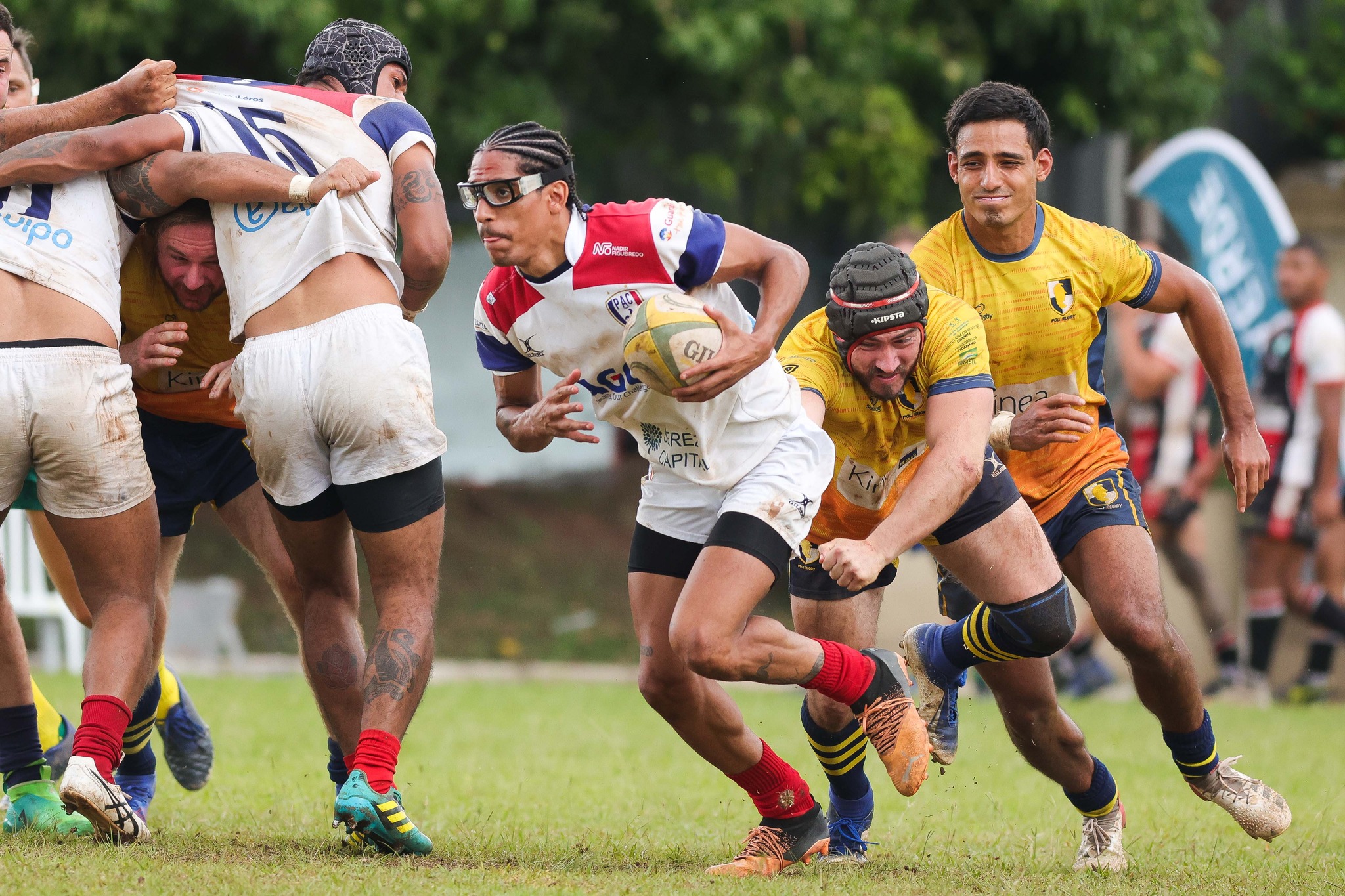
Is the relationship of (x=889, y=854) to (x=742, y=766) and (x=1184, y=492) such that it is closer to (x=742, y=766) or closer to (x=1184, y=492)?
(x=742, y=766)

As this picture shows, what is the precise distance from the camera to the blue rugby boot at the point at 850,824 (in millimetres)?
5469

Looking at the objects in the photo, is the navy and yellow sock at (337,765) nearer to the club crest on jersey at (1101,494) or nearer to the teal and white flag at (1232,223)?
the club crest on jersey at (1101,494)

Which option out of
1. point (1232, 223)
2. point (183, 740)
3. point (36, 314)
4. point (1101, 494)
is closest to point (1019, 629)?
point (1101, 494)

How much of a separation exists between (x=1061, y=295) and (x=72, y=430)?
11.2 ft

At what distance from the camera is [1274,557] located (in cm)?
1111

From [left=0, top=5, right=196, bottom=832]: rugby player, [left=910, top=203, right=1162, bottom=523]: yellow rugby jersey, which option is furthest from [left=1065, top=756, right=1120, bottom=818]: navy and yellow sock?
[left=0, top=5, right=196, bottom=832]: rugby player

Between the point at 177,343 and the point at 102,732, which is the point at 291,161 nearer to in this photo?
the point at 177,343

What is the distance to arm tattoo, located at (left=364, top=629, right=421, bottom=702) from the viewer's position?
4.75 m

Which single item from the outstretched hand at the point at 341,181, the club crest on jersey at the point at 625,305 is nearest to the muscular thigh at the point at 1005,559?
the club crest on jersey at the point at 625,305

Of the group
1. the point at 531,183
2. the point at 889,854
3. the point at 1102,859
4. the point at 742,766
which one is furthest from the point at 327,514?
the point at 1102,859

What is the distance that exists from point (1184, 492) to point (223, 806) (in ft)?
25.4

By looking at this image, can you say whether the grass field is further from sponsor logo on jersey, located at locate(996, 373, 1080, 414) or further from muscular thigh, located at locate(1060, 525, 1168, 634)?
sponsor logo on jersey, located at locate(996, 373, 1080, 414)

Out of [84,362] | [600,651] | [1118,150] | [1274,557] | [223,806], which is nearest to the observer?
[84,362]

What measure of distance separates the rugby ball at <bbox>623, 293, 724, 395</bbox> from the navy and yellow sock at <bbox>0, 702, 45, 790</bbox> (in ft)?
7.94
